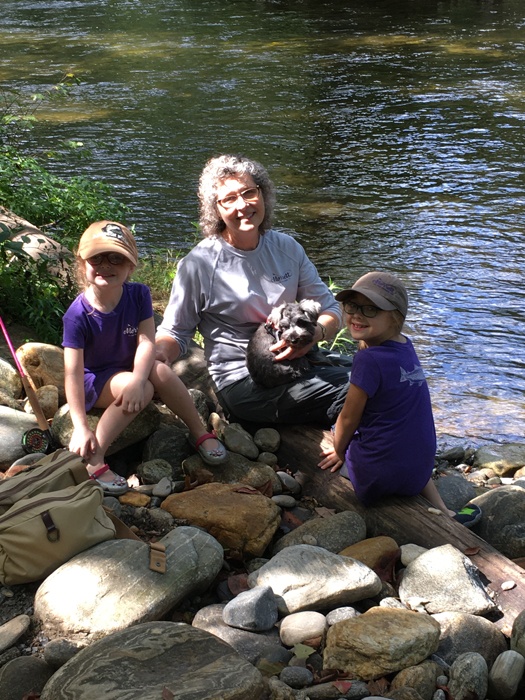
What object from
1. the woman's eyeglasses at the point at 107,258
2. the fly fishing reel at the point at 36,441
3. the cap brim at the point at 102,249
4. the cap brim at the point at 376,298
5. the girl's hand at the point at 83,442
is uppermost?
the cap brim at the point at 102,249

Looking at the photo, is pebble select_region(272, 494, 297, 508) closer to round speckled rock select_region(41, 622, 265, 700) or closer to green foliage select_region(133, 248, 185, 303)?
round speckled rock select_region(41, 622, 265, 700)

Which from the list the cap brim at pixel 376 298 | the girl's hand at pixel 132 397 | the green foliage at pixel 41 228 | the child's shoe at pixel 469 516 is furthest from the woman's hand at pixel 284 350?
the green foliage at pixel 41 228

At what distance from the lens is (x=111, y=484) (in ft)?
13.2

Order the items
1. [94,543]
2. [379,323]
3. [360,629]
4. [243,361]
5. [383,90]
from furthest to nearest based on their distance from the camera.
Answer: [383,90] < [243,361] < [379,323] < [94,543] < [360,629]

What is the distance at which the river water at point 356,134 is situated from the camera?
7520mm

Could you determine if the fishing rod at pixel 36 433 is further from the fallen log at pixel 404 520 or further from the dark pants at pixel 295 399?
the fallen log at pixel 404 520

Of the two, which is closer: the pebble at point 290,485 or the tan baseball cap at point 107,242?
the tan baseball cap at point 107,242

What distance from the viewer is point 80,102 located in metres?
14.2

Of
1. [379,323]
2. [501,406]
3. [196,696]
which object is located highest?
[379,323]

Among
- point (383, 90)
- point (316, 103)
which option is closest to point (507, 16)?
point (383, 90)

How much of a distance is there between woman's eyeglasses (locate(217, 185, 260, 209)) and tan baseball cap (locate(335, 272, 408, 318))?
35.6 inches

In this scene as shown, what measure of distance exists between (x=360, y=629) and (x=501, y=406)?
3.50 metres

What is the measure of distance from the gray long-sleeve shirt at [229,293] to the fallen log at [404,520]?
0.51 m

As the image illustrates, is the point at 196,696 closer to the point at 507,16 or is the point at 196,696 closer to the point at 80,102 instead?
the point at 80,102
